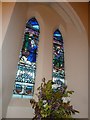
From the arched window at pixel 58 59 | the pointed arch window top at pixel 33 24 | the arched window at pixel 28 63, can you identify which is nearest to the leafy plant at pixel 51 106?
the arched window at pixel 28 63

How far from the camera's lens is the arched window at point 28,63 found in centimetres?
348

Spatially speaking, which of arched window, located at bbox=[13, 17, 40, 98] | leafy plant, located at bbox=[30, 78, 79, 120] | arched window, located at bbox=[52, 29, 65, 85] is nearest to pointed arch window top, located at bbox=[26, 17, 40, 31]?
arched window, located at bbox=[13, 17, 40, 98]

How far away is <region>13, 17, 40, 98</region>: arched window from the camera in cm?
348

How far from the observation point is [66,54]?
14.1ft

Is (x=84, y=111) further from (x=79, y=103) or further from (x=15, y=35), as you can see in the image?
(x=15, y=35)

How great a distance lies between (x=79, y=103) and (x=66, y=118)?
2.05 metres

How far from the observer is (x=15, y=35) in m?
3.06

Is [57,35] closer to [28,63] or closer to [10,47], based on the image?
[28,63]

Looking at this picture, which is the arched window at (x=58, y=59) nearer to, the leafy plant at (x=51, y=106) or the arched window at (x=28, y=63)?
the arched window at (x=28, y=63)

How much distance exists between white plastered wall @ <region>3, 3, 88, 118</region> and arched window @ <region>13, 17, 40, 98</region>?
0.10 metres

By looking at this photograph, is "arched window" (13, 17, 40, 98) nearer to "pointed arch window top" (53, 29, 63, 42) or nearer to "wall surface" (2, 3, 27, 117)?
"wall surface" (2, 3, 27, 117)

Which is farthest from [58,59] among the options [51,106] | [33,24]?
[51,106]

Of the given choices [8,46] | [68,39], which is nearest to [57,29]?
[68,39]

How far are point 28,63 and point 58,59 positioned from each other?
0.82 m
